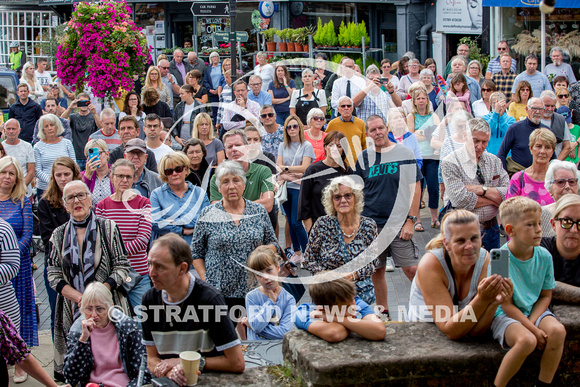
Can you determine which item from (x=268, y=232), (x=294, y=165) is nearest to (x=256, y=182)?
(x=268, y=232)

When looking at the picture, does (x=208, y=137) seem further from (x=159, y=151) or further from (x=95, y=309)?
(x=95, y=309)

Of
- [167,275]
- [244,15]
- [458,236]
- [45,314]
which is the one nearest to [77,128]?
[45,314]

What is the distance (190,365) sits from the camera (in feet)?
10.7

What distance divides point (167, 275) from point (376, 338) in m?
1.26

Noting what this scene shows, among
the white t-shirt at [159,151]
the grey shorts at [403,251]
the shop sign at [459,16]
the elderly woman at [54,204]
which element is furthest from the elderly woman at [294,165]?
the shop sign at [459,16]

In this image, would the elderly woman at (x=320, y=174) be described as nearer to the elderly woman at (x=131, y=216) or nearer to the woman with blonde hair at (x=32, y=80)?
the elderly woman at (x=131, y=216)

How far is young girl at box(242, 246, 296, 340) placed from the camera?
5086 mm

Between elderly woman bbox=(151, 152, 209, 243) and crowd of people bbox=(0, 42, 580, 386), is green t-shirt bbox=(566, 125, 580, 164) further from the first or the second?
elderly woman bbox=(151, 152, 209, 243)

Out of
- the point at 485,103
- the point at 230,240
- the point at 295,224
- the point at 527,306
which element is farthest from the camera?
the point at 485,103

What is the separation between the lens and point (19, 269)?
5605 millimetres

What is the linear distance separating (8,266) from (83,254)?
2.14 feet

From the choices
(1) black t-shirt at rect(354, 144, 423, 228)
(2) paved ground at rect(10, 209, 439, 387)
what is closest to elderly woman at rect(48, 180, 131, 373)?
(2) paved ground at rect(10, 209, 439, 387)

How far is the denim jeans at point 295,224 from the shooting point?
837 centimetres

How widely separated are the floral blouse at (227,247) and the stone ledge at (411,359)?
2101 millimetres
